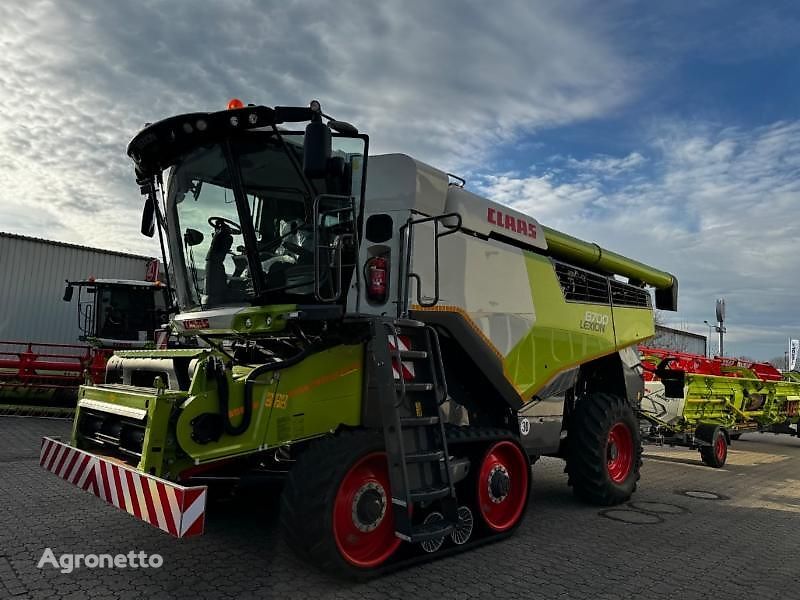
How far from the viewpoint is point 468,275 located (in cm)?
514

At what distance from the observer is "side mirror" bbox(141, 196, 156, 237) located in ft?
17.0

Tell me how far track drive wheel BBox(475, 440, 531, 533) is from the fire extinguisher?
5.22 feet

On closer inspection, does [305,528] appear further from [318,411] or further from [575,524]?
[575,524]

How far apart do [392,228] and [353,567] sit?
2434 millimetres

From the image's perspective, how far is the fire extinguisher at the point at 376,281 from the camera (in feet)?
15.0

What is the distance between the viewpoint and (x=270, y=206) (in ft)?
14.5

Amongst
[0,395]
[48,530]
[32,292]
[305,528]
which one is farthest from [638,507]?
[32,292]

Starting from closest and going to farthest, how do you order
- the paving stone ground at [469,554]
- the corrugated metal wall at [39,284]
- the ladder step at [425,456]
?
1. the paving stone ground at [469,554]
2. the ladder step at [425,456]
3. the corrugated metal wall at [39,284]

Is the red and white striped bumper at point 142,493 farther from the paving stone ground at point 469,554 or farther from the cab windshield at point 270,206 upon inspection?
the cab windshield at point 270,206

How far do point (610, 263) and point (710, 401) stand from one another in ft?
18.1

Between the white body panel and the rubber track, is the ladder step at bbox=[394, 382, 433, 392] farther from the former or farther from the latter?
the white body panel

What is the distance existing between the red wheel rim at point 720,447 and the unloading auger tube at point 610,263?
9.17ft

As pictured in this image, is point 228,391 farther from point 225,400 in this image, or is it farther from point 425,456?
point 425,456

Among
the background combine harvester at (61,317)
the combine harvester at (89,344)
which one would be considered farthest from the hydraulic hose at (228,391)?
the combine harvester at (89,344)
